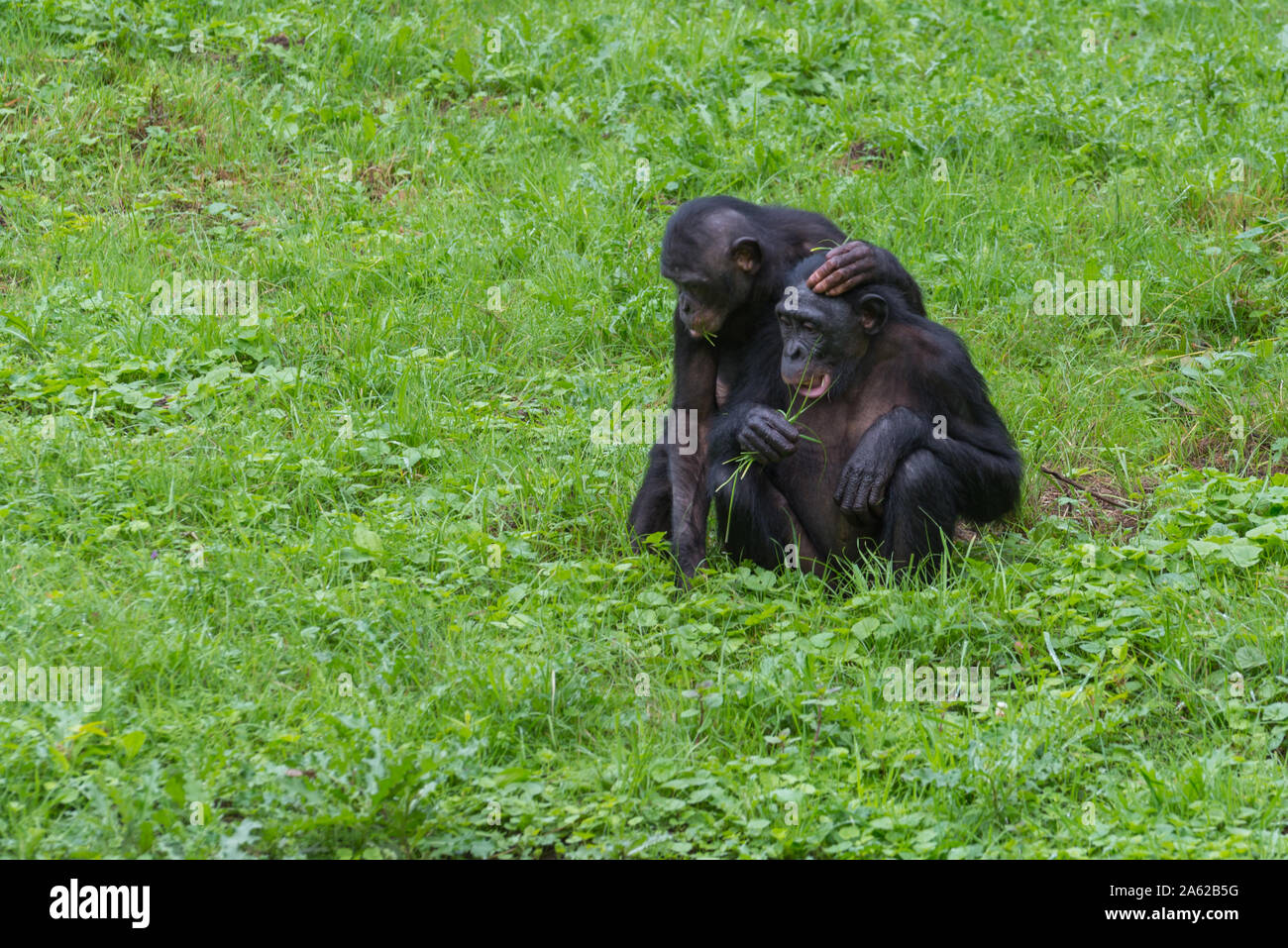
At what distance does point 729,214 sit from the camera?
20.2ft

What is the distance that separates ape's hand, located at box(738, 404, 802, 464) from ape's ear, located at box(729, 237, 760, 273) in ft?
2.05

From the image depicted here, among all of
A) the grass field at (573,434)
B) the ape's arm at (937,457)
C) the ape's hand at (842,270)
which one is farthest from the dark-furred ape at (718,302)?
the ape's arm at (937,457)

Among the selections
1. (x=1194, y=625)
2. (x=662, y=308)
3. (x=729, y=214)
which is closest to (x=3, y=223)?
(x=662, y=308)

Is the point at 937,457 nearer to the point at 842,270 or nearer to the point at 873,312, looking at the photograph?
the point at 873,312

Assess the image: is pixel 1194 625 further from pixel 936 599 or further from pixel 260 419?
pixel 260 419

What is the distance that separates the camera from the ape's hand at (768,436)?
19.4 feet

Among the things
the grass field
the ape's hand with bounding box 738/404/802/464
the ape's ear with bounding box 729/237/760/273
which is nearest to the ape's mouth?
the ape's hand with bounding box 738/404/802/464

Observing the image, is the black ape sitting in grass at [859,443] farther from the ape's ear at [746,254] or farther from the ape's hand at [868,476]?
the ape's ear at [746,254]

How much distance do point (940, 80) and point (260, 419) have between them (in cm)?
577

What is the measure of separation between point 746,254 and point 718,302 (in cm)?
24

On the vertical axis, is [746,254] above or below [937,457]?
above

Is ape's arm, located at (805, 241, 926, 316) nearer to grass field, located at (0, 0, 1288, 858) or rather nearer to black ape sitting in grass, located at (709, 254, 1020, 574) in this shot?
black ape sitting in grass, located at (709, 254, 1020, 574)

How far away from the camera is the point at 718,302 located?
6.18 m

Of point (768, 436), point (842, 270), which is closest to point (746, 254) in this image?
point (842, 270)
